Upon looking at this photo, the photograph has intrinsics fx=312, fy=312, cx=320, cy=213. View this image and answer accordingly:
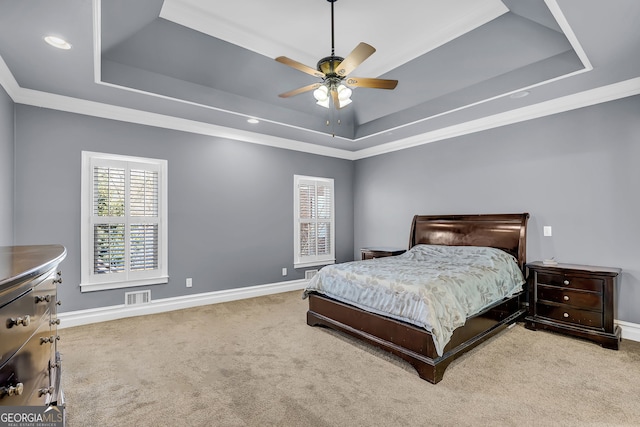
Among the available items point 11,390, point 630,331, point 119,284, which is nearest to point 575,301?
point 630,331

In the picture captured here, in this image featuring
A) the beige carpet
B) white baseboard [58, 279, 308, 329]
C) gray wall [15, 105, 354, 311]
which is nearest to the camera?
the beige carpet

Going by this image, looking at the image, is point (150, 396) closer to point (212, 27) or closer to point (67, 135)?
point (67, 135)

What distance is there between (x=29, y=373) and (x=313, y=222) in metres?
4.81

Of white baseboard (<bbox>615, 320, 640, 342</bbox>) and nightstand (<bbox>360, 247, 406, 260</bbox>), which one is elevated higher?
nightstand (<bbox>360, 247, 406, 260</bbox>)

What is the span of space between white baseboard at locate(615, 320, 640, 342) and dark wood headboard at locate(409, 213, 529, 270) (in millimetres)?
1053

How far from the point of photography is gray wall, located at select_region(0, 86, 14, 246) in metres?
3.05

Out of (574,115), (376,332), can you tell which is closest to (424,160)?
(574,115)

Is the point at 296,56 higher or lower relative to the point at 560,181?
higher

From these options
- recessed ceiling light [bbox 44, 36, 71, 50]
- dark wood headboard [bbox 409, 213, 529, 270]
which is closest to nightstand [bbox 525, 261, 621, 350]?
dark wood headboard [bbox 409, 213, 529, 270]

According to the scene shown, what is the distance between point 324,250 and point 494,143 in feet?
11.0

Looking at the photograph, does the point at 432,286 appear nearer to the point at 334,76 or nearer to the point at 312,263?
the point at 334,76

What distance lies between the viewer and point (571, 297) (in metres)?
3.29

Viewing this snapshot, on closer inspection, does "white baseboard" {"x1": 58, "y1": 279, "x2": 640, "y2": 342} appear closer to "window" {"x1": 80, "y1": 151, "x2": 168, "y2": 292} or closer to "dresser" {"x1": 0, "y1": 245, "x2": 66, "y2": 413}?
"window" {"x1": 80, "y1": 151, "x2": 168, "y2": 292}

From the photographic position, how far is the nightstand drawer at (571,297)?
10.3 feet
